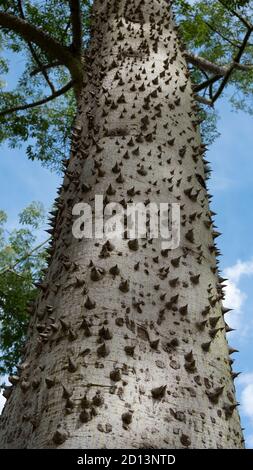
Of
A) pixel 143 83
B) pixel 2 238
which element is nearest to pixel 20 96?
pixel 2 238

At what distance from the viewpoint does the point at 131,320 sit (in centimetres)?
195

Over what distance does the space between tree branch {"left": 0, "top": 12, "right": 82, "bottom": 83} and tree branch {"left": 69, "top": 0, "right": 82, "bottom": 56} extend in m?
0.11

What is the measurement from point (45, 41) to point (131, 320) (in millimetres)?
4969

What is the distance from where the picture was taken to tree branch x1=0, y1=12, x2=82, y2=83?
241 inches

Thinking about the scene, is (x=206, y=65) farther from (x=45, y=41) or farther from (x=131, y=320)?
(x=131, y=320)

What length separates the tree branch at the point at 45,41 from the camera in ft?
20.0

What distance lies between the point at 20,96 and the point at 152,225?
9.13 metres

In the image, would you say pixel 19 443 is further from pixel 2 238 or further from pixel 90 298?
pixel 2 238

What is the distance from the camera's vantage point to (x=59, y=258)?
246cm
